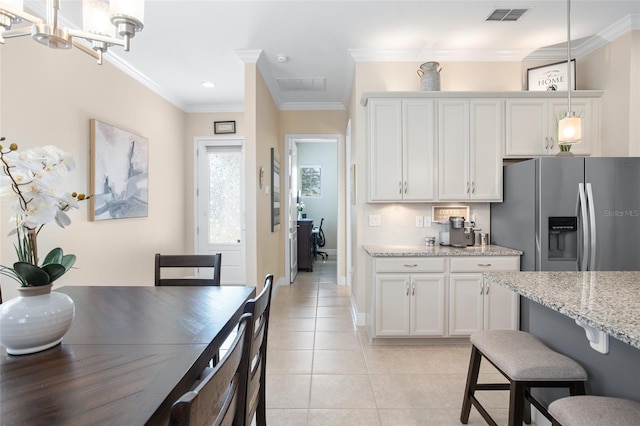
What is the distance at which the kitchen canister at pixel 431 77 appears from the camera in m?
3.13

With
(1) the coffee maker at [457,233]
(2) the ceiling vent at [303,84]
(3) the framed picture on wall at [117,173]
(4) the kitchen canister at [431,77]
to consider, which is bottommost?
(1) the coffee maker at [457,233]

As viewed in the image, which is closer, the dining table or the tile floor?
the dining table

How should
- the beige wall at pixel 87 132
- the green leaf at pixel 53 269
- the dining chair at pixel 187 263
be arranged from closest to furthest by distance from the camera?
the green leaf at pixel 53 269, the dining chair at pixel 187 263, the beige wall at pixel 87 132

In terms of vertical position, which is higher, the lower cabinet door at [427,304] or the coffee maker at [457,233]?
the coffee maker at [457,233]

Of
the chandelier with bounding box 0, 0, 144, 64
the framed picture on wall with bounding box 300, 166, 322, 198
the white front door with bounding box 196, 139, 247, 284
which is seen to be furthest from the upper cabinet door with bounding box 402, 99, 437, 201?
the framed picture on wall with bounding box 300, 166, 322, 198

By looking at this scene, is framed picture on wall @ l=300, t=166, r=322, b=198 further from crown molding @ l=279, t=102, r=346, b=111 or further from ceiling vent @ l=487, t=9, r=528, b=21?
ceiling vent @ l=487, t=9, r=528, b=21

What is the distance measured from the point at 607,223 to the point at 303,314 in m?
3.00

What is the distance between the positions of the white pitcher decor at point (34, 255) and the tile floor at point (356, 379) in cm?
137

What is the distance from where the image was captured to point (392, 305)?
2.88 metres

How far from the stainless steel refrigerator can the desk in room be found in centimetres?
412

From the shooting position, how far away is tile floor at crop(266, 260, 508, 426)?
6.43 ft

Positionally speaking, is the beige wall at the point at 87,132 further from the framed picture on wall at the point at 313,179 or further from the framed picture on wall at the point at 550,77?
the framed picture on wall at the point at 550,77

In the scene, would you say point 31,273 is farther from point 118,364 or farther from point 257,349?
point 257,349

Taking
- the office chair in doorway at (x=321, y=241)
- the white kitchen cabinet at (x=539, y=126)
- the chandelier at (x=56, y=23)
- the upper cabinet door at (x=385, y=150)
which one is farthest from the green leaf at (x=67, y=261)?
the office chair in doorway at (x=321, y=241)
